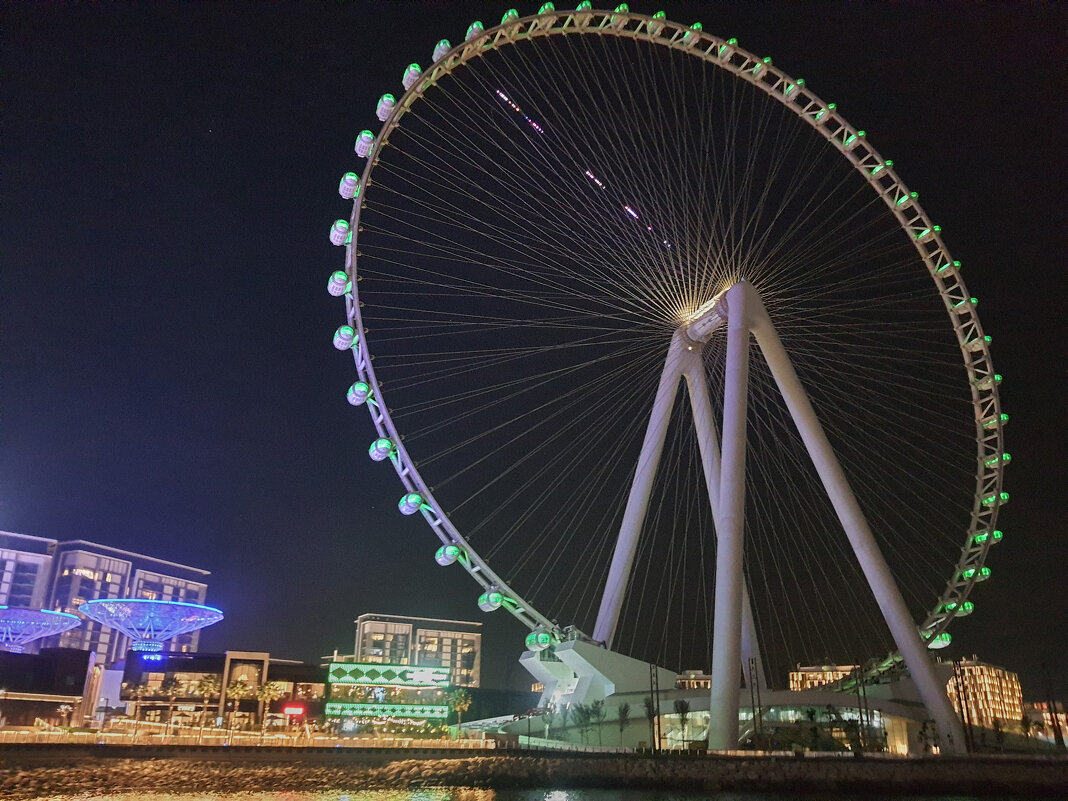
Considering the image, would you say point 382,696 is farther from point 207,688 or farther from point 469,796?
point 207,688

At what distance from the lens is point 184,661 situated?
7762 cm

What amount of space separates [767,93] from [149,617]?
203 ft

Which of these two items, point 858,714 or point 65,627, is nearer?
point 858,714

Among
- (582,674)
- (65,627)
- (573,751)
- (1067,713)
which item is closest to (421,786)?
(573,751)

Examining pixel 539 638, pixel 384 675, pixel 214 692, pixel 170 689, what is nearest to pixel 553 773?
pixel 539 638

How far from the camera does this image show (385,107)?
34.3 m

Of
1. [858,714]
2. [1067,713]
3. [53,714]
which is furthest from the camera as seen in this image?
[1067,713]

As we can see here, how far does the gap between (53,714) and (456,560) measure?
53299 mm

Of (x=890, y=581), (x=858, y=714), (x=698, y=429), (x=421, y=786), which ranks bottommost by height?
(x=421, y=786)

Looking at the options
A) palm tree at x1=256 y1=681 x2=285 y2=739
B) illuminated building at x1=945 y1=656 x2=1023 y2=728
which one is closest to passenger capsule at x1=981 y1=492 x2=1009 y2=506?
palm tree at x1=256 y1=681 x2=285 y2=739

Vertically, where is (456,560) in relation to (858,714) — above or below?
above

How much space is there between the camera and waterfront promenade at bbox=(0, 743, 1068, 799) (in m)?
31.7

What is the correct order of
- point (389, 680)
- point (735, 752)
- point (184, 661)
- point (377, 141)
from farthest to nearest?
1. point (184, 661)
2. point (389, 680)
3. point (377, 141)
4. point (735, 752)

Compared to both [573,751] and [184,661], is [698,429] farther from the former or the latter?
[184,661]
